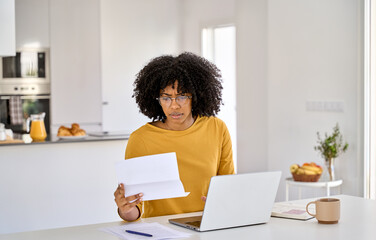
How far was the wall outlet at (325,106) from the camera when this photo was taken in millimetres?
4566

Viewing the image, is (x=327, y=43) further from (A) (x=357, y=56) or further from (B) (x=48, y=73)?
(B) (x=48, y=73)

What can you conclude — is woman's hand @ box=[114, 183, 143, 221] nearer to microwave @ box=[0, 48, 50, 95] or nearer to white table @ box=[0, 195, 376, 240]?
white table @ box=[0, 195, 376, 240]

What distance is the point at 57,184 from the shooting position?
4.13 m

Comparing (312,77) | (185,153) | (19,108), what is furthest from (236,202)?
(19,108)

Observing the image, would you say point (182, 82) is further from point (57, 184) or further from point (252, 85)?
point (252, 85)

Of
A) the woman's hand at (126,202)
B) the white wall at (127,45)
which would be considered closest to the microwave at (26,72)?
the white wall at (127,45)

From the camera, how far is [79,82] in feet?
20.7

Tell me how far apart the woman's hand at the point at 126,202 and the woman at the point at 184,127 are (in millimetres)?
101

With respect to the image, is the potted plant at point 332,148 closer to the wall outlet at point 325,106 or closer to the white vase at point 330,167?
the white vase at point 330,167

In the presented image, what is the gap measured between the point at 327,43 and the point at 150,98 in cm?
277

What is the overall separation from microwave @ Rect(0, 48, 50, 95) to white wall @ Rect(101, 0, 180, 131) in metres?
0.78

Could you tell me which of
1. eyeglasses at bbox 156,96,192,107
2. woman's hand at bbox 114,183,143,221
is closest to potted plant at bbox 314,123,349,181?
eyeglasses at bbox 156,96,192,107

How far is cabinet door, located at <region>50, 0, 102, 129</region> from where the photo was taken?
618 centimetres

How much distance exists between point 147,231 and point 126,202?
125 mm
